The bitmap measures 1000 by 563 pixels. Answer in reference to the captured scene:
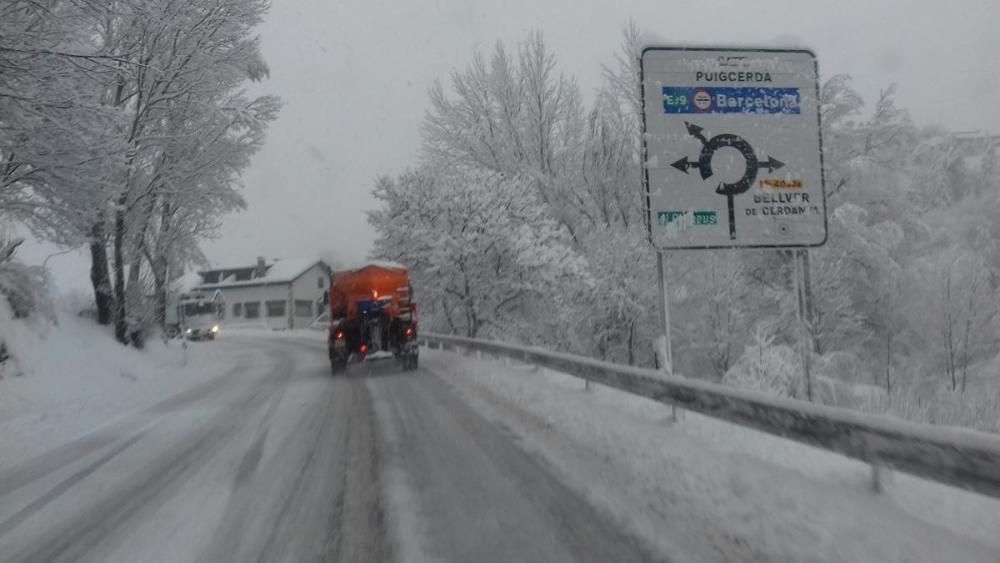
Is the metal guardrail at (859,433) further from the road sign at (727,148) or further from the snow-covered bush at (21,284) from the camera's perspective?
the snow-covered bush at (21,284)

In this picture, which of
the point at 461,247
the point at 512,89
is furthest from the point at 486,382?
the point at 512,89

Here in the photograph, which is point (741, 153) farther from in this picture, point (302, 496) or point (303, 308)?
point (303, 308)

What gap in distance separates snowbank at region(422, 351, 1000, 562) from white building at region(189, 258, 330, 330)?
66718 mm

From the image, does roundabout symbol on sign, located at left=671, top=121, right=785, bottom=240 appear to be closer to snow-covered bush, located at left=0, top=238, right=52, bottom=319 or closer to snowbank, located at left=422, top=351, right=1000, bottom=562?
snowbank, located at left=422, top=351, right=1000, bottom=562

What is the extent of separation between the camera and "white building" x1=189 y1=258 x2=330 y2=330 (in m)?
74.4

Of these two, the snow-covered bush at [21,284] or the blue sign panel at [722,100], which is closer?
the blue sign panel at [722,100]

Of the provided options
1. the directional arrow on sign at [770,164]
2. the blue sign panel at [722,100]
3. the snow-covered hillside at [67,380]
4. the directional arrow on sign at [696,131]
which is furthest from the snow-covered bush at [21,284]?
the directional arrow on sign at [770,164]

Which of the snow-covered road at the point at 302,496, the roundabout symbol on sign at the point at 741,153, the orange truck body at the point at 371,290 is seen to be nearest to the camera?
the snow-covered road at the point at 302,496

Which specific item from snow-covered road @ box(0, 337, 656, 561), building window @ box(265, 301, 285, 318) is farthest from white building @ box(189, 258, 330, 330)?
snow-covered road @ box(0, 337, 656, 561)

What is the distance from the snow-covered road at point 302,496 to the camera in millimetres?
4746

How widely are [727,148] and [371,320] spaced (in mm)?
11293

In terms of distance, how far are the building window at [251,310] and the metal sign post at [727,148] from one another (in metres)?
72.8

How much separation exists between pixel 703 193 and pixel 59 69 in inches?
366

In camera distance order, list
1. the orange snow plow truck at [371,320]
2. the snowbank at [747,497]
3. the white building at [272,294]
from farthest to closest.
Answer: the white building at [272,294], the orange snow plow truck at [371,320], the snowbank at [747,497]
